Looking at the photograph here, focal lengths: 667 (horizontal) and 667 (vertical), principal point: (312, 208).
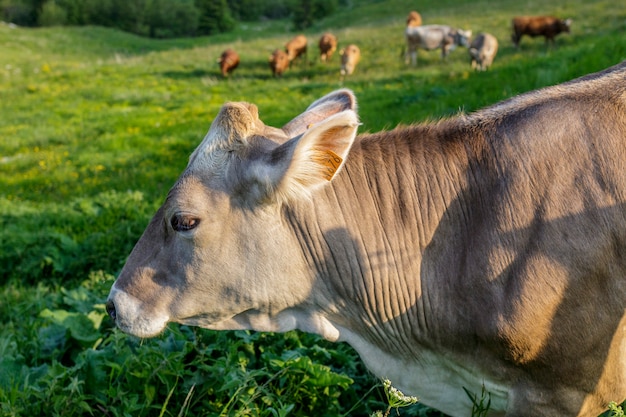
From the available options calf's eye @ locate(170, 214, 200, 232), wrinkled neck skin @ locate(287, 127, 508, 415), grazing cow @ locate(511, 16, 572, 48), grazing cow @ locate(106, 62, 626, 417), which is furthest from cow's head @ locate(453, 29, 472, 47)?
calf's eye @ locate(170, 214, 200, 232)

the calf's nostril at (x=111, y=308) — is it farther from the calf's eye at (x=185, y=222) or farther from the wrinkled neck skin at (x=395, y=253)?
the wrinkled neck skin at (x=395, y=253)

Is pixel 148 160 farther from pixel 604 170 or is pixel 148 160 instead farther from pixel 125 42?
pixel 125 42

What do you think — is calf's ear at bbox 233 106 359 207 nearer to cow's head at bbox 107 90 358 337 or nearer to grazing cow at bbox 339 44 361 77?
cow's head at bbox 107 90 358 337

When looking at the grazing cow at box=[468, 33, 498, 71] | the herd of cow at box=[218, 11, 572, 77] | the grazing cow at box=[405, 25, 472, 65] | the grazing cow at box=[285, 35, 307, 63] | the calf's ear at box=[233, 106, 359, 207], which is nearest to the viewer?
the calf's ear at box=[233, 106, 359, 207]

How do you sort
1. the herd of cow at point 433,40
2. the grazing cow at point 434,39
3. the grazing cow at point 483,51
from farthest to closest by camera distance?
the grazing cow at point 434,39 → the herd of cow at point 433,40 → the grazing cow at point 483,51

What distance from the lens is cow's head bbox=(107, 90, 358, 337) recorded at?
3027mm

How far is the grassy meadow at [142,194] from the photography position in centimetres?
397

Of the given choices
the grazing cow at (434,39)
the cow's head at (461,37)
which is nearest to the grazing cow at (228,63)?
the grazing cow at (434,39)

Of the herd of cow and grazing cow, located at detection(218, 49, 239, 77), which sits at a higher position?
the herd of cow

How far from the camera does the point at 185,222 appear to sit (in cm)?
313

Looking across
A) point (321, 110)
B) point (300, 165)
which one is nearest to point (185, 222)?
point (300, 165)

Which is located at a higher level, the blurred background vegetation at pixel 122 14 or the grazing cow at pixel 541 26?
the grazing cow at pixel 541 26

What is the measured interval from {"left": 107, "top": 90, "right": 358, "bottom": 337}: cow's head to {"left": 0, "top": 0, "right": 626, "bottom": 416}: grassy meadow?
0.53m

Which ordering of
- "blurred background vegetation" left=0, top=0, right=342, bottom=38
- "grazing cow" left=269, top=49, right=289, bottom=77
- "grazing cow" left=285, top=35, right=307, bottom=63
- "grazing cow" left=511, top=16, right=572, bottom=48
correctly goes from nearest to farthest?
1. "grazing cow" left=511, top=16, right=572, bottom=48
2. "grazing cow" left=269, top=49, right=289, bottom=77
3. "grazing cow" left=285, top=35, right=307, bottom=63
4. "blurred background vegetation" left=0, top=0, right=342, bottom=38
